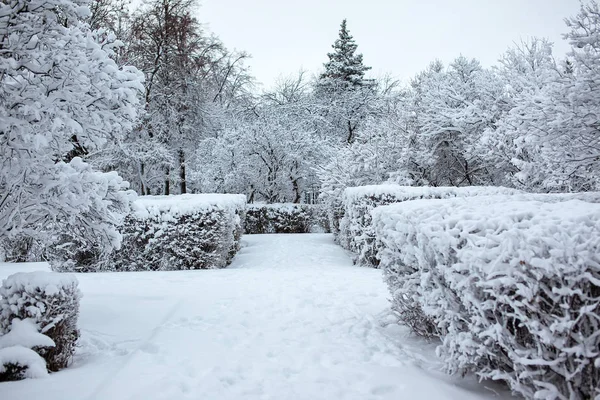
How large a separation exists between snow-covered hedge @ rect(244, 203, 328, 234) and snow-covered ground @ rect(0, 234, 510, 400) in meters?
11.5

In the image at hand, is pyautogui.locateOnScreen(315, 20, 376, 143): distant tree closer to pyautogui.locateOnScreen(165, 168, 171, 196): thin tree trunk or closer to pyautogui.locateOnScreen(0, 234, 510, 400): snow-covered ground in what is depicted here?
pyautogui.locateOnScreen(165, 168, 171, 196): thin tree trunk

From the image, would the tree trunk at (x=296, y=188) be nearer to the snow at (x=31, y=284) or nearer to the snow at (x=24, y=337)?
the snow at (x=31, y=284)

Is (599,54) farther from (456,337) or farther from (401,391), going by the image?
(401,391)

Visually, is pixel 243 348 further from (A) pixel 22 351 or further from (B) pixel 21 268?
(B) pixel 21 268

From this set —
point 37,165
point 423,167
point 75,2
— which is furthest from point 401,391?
point 423,167

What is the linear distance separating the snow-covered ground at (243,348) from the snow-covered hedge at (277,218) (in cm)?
1147

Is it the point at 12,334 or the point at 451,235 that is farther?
the point at 12,334

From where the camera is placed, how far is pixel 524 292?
192cm

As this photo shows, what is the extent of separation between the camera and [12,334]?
9.18 feet

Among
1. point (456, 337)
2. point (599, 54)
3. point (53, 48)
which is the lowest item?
point (456, 337)

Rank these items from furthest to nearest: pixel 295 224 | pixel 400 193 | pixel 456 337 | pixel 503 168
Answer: pixel 295 224, pixel 503 168, pixel 400 193, pixel 456 337

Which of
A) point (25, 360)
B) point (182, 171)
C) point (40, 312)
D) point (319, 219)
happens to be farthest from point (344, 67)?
point (25, 360)

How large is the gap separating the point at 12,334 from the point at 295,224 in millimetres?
15286

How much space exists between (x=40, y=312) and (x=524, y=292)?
135 inches
